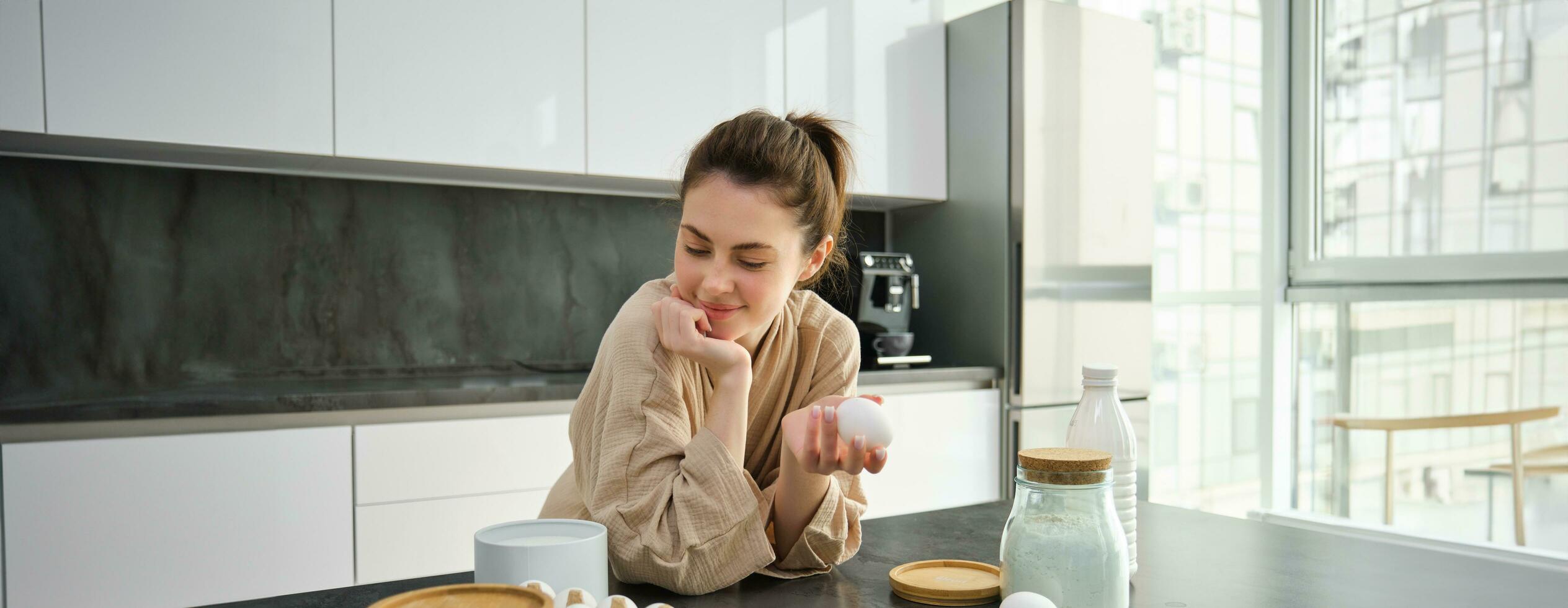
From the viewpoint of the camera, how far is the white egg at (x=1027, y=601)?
0.75 meters

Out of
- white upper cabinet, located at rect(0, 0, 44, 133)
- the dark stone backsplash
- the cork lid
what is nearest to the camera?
the cork lid

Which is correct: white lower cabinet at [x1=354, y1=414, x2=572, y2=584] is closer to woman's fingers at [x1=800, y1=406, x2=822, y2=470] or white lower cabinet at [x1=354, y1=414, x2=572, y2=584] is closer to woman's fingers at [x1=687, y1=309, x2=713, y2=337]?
woman's fingers at [x1=687, y1=309, x2=713, y2=337]

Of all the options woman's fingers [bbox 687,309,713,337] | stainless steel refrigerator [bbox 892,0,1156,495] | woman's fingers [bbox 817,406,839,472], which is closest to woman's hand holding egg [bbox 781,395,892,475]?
woman's fingers [bbox 817,406,839,472]

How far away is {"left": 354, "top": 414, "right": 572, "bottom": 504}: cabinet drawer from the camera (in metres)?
2.09

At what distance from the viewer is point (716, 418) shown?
107cm

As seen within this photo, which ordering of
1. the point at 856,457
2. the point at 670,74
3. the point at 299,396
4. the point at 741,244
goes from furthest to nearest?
the point at 670,74 < the point at 299,396 < the point at 741,244 < the point at 856,457

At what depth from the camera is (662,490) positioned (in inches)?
39.8

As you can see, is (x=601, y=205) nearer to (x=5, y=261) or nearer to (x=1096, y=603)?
(x=5, y=261)

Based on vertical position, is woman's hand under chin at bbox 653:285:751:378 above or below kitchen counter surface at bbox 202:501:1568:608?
above

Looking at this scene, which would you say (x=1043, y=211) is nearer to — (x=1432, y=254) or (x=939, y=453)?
(x=939, y=453)

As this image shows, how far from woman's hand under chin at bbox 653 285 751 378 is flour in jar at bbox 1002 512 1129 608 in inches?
15.6

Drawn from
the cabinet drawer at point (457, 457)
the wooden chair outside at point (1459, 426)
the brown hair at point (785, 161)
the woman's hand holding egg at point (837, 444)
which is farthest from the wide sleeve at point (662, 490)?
the wooden chair outside at point (1459, 426)

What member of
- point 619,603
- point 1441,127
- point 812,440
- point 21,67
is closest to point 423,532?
point 21,67

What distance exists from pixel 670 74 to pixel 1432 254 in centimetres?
231
